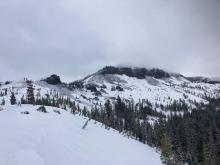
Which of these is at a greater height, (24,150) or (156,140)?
(24,150)

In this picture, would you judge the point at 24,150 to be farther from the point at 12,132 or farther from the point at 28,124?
the point at 28,124

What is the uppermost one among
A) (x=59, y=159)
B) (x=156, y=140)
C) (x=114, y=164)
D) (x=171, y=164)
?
(x=59, y=159)

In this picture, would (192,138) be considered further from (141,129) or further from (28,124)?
(28,124)

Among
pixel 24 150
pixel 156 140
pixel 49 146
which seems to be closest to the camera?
pixel 24 150

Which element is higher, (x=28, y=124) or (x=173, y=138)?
(x=28, y=124)

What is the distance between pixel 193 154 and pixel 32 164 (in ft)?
230

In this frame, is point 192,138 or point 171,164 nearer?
point 171,164

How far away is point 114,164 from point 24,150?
16016 mm

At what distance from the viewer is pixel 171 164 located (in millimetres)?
62688

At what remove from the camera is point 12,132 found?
149ft

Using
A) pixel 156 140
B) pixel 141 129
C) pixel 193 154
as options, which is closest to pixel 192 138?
pixel 193 154

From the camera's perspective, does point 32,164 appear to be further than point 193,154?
No

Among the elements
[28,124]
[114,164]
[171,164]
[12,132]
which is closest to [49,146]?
[12,132]

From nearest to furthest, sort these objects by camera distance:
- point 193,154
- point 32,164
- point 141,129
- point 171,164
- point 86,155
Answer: point 32,164 → point 86,155 → point 171,164 → point 193,154 → point 141,129
